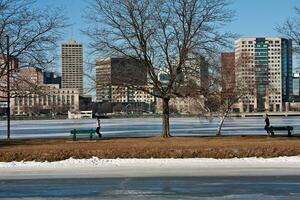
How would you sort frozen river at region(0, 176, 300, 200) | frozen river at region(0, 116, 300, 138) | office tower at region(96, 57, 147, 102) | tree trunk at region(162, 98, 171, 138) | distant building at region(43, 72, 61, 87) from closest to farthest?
frozen river at region(0, 176, 300, 200), office tower at region(96, 57, 147, 102), tree trunk at region(162, 98, 171, 138), distant building at region(43, 72, 61, 87), frozen river at region(0, 116, 300, 138)

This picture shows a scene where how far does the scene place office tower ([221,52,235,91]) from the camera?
3803 cm

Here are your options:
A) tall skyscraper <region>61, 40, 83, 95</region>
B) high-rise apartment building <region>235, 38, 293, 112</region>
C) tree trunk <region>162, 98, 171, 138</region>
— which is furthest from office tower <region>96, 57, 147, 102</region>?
high-rise apartment building <region>235, 38, 293, 112</region>

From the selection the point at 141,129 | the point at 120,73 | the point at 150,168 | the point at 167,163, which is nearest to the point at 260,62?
the point at 141,129

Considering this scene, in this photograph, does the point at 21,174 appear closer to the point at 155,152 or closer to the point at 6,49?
the point at 155,152

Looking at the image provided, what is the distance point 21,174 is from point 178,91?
48.1 ft

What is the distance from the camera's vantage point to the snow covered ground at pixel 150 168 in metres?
17.5

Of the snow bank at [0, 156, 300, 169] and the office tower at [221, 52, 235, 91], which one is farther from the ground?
the office tower at [221, 52, 235, 91]

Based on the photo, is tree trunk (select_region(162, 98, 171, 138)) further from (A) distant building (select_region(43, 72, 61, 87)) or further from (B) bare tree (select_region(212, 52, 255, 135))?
(A) distant building (select_region(43, 72, 61, 87))

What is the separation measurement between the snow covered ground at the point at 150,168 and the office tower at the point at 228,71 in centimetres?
1708

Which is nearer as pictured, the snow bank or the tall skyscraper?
the snow bank

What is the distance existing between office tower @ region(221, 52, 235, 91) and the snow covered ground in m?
17.1

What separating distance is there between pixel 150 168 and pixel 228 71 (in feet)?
72.0

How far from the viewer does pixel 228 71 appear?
39.8 m

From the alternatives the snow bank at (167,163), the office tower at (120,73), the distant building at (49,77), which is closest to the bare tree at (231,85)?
the office tower at (120,73)
